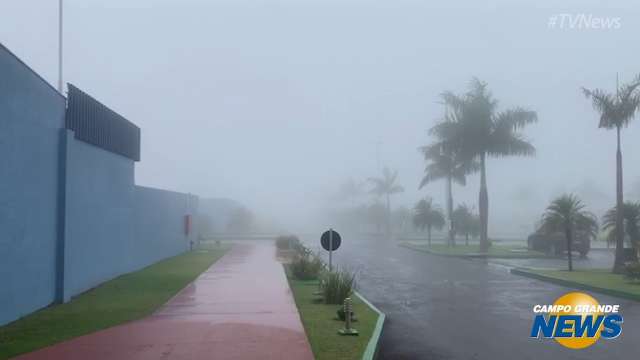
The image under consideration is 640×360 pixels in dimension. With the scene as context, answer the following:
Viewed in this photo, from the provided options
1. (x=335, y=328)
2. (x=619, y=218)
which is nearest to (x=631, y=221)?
(x=619, y=218)

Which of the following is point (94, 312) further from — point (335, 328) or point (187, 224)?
point (187, 224)

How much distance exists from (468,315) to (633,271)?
27.0 feet

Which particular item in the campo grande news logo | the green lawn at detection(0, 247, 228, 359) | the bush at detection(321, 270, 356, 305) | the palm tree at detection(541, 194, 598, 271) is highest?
the palm tree at detection(541, 194, 598, 271)

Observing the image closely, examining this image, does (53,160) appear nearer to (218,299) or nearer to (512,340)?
(218,299)

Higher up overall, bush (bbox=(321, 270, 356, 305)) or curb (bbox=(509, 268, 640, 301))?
bush (bbox=(321, 270, 356, 305))

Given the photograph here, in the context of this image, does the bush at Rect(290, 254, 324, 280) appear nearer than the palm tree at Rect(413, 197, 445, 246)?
Yes

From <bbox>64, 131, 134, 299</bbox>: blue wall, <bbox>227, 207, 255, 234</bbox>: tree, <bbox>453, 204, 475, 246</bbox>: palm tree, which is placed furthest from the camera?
<bbox>227, 207, 255, 234</bbox>: tree

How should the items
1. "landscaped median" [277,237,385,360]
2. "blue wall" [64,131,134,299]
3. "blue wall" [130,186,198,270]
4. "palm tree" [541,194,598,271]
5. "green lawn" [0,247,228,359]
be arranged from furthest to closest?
"blue wall" [130,186,198,270]
"palm tree" [541,194,598,271]
"blue wall" [64,131,134,299]
"green lawn" [0,247,228,359]
"landscaped median" [277,237,385,360]

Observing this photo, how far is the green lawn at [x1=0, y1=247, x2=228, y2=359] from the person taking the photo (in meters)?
11.1

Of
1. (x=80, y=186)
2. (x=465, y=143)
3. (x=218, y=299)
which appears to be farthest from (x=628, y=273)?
(x=465, y=143)

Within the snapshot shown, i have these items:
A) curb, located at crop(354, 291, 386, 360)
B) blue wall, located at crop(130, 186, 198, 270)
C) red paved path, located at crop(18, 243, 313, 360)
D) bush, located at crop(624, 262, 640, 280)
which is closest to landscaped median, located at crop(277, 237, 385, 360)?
curb, located at crop(354, 291, 386, 360)

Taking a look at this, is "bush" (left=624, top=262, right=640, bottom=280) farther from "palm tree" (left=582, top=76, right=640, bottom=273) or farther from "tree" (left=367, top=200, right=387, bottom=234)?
"tree" (left=367, top=200, right=387, bottom=234)

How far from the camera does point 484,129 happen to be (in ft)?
131

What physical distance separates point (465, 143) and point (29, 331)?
Result: 32363 mm
